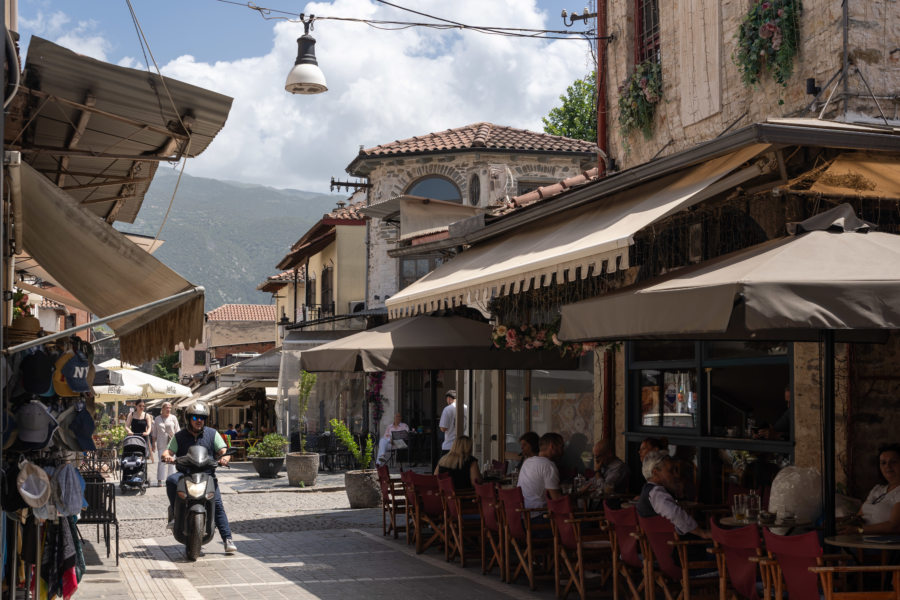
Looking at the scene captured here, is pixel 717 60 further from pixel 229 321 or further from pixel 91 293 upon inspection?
pixel 229 321

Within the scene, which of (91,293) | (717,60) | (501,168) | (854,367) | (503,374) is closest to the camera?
(91,293)

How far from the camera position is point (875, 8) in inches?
370

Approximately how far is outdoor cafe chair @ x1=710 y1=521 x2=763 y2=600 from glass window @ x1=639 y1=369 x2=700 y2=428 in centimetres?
399

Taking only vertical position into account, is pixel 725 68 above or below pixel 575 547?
above

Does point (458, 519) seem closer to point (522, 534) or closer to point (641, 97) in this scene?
point (522, 534)

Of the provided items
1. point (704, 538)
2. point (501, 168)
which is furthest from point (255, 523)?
point (501, 168)

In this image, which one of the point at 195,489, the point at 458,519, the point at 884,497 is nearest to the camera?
the point at 884,497

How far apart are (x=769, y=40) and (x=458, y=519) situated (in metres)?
5.68

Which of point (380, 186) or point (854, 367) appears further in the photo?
point (380, 186)

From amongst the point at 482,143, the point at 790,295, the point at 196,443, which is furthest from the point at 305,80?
the point at 482,143

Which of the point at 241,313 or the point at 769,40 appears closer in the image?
the point at 769,40

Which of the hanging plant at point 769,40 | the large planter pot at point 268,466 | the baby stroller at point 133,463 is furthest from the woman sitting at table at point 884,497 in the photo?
the large planter pot at point 268,466

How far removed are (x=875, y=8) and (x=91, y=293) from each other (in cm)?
735

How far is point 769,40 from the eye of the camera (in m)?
10.1
